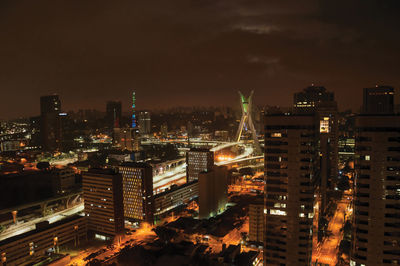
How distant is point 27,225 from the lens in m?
13.6

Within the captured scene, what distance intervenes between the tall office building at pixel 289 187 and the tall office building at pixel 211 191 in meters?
6.52

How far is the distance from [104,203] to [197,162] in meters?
7.76

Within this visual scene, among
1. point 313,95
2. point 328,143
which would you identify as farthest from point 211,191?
point 313,95

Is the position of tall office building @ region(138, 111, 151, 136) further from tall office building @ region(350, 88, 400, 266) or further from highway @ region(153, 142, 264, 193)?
tall office building @ region(350, 88, 400, 266)

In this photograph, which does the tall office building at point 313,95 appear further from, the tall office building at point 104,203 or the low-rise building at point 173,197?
the tall office building at point 104,203

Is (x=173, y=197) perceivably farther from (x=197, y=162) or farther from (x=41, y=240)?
(x=41, y=240)

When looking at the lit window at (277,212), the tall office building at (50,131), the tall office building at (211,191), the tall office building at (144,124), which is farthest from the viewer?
the tall office building at (144,124)

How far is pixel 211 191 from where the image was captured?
14.5 m

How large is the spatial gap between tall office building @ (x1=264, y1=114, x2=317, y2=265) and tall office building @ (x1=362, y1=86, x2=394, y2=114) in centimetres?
694

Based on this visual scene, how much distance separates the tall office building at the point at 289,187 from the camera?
7.42 meters

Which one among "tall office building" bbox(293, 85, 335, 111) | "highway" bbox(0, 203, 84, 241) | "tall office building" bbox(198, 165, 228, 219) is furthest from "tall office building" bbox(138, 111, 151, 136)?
"tall office building" bbox(198, 165, 228, 219)

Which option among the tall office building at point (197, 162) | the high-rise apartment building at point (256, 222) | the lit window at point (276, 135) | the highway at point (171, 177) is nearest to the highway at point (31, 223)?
the highway at point (171, 177)

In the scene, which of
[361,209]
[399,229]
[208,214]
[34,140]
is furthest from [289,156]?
[34,140]

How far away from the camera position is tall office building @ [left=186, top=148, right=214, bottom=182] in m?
19.0
